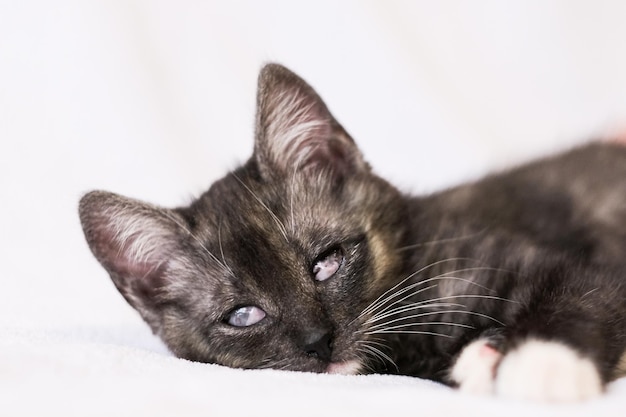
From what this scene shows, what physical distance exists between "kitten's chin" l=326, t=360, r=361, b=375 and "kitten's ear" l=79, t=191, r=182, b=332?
0.43 metres

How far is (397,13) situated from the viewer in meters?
2.52

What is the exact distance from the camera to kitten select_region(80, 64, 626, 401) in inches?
51.5

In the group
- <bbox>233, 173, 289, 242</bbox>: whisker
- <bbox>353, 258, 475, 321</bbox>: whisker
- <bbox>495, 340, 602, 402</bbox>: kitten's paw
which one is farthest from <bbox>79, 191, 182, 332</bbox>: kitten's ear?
<bbox>495, 340, 602, 402</bbox>: kitten's paw

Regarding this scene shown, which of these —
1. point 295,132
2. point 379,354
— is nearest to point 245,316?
point 379,354

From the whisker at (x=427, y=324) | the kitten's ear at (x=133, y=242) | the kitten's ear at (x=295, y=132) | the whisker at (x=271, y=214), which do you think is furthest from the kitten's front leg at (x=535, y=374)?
the kitten's ear at (x=133, y=242)

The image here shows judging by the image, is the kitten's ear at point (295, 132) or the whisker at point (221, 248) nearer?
the whisker at point (221, 248)

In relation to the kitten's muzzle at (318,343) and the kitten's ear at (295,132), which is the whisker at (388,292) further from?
the kitten's ear at (295,132)

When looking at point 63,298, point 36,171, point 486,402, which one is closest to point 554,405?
point 486,402

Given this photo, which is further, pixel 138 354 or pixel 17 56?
pixel 17 56

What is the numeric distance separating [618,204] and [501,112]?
1020 mm

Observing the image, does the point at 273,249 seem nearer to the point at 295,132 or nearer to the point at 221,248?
the point at 221,248

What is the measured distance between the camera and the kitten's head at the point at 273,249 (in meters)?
1.35

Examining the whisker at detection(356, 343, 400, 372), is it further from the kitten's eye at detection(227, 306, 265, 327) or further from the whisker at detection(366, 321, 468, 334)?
the kitten's eye at detection(227, 306, 265, 327)

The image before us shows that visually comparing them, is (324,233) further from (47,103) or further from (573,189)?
(47,103)
